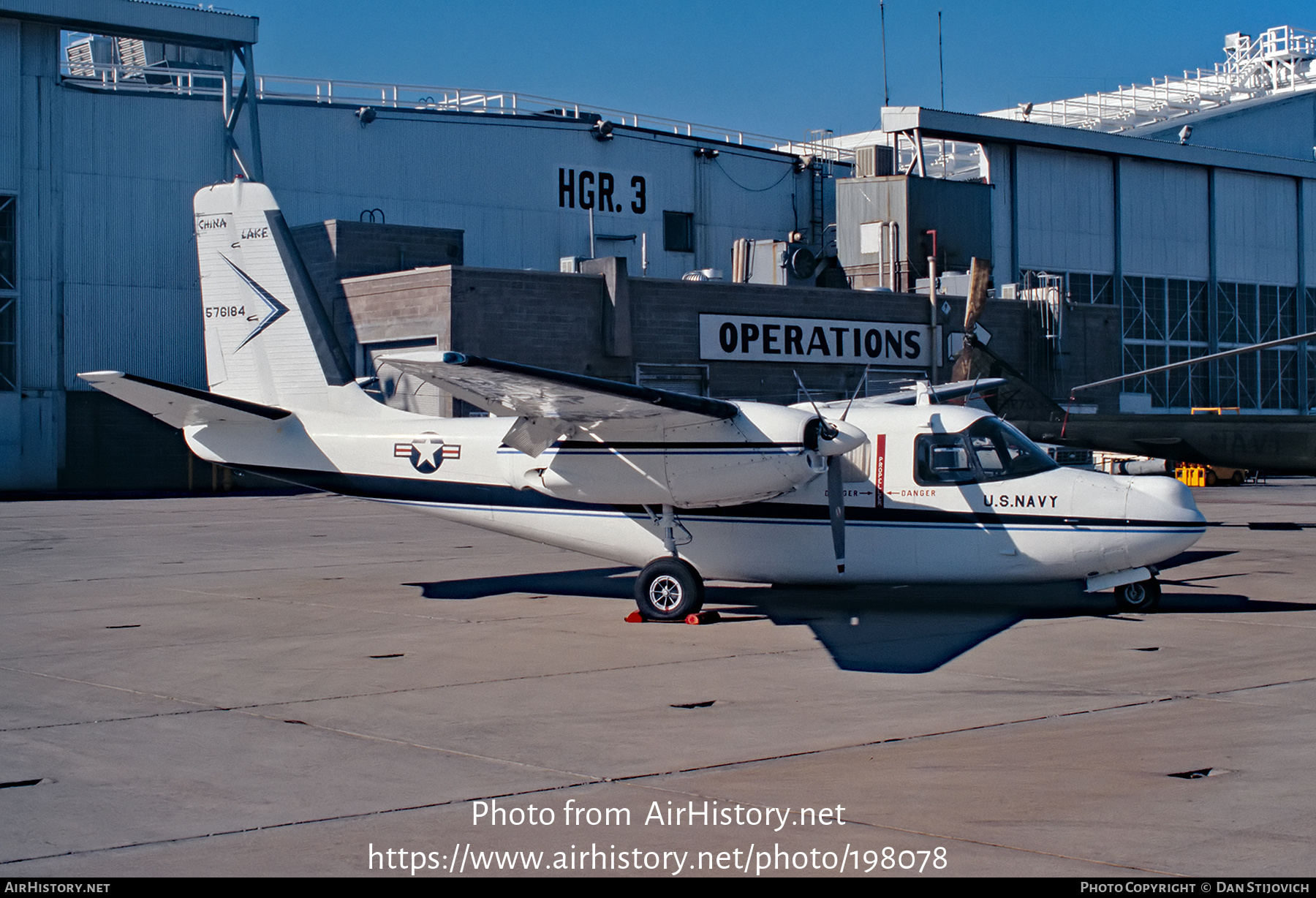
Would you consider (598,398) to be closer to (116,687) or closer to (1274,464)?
(116,687)

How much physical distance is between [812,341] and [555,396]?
30703mm

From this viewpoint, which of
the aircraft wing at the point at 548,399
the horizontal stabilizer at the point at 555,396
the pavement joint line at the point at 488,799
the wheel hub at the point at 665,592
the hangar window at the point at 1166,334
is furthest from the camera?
the hangar window at the point at 1166,334

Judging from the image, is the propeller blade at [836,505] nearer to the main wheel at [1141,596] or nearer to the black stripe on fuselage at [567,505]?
the black stripe on fuselage at [567,505]

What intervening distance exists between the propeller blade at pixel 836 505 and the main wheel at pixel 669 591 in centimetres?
171

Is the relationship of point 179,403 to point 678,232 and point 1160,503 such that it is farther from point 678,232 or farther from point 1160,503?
point 678,232

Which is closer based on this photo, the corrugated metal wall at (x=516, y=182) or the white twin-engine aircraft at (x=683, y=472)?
the white twin-engine aircraft at (x=683, y=472)

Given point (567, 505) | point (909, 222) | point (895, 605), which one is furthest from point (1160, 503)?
point (909, 222)

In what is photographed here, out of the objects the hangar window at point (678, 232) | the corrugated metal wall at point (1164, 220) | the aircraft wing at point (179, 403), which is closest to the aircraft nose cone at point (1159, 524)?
the aircraft wing at point (179, 403)

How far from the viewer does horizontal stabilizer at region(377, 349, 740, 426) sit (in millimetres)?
12312

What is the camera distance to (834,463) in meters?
14.7

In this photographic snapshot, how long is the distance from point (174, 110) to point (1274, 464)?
132ft

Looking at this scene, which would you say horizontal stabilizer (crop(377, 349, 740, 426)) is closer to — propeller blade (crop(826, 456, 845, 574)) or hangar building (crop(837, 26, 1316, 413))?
propeller blade (crop(826, 456, 845, 574))

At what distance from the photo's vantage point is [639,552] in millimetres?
16141

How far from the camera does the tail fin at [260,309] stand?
56.6 feet
